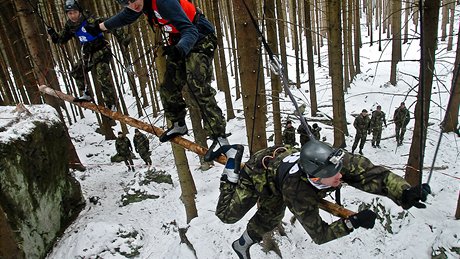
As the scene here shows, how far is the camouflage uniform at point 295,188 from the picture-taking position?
312 centimetres

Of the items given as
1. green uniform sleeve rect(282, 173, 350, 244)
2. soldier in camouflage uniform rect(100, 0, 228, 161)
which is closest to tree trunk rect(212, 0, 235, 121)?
soldier in camouflage uniform rect(100, 0, 228, 161)

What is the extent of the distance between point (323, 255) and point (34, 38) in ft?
29.6

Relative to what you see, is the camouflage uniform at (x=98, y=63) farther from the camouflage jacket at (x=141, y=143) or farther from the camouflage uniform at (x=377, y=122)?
the camouflage uniform at (x=377, y=122)

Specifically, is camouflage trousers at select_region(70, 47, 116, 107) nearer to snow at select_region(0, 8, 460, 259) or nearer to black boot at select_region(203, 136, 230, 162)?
snow at select_region(0, 8, 460, 259)

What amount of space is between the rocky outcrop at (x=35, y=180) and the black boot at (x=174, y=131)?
3534mm

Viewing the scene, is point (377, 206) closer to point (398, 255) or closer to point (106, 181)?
point (398, 255)

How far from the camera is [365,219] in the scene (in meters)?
2.91

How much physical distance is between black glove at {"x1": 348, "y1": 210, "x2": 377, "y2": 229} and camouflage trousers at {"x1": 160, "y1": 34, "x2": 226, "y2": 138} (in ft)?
6.28

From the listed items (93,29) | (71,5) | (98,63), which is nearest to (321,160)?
(93,29)

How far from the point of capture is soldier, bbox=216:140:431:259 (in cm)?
292

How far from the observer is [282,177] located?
332cm

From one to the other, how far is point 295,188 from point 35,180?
6.59 m

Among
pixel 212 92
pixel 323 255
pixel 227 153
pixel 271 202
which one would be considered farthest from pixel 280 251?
pixel 212 92

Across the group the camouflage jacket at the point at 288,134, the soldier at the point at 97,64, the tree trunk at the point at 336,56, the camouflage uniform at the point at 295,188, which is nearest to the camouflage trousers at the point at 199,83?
the camouflage uniform at the point at 295,188
